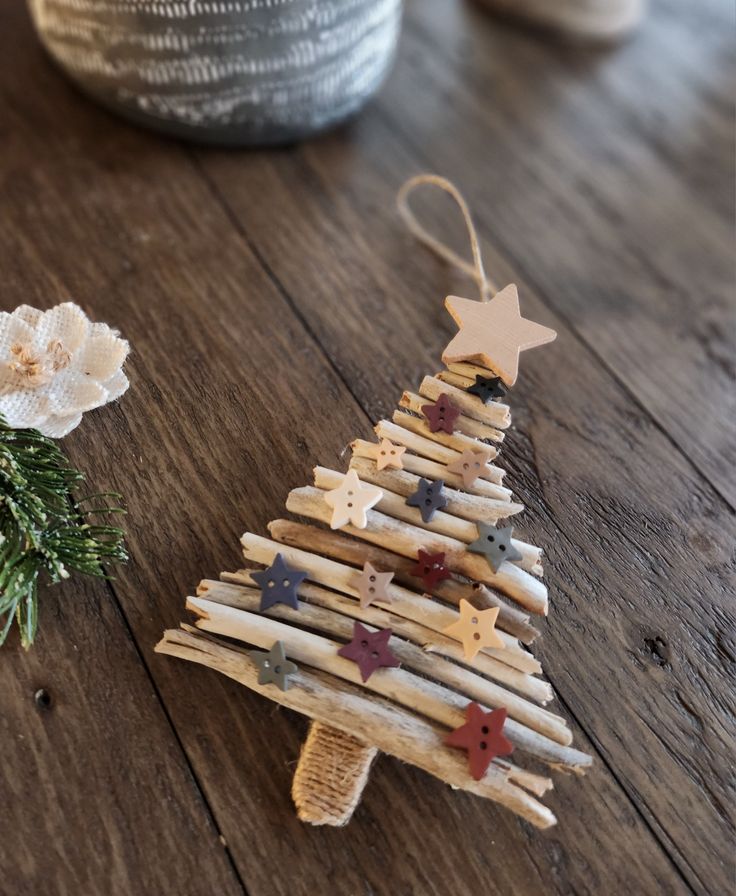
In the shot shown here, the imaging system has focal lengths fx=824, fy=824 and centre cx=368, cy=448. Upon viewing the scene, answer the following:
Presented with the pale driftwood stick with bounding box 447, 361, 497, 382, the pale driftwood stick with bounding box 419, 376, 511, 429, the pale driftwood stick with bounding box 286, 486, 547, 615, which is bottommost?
the pale driftwood stick with bounding box 286, 486, 547, 615

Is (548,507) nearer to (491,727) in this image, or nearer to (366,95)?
A: (491,727)

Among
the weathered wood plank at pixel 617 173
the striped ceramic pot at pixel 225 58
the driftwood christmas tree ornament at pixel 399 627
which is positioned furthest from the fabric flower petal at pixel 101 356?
the weathered wood plank at pixel 617 173

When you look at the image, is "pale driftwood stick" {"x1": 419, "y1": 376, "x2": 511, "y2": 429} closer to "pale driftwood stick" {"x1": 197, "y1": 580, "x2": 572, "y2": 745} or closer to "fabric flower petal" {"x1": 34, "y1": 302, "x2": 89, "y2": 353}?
"pale driftwood stick" {"x1": 197, "y1": 580, "x2": 572, "y2": 745}

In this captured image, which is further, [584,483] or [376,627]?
[584,483]

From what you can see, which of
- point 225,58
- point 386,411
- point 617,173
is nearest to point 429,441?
point 386,411

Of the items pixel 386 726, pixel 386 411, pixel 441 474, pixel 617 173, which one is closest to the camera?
pixel 386 726

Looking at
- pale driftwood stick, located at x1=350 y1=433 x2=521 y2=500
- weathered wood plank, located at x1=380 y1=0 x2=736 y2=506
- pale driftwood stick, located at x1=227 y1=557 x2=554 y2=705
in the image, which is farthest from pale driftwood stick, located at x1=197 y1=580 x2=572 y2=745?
weathered wood plank, located at x1=380 y1=0 x2=736 y2=506

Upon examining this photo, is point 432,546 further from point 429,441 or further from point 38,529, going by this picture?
point 38,529
